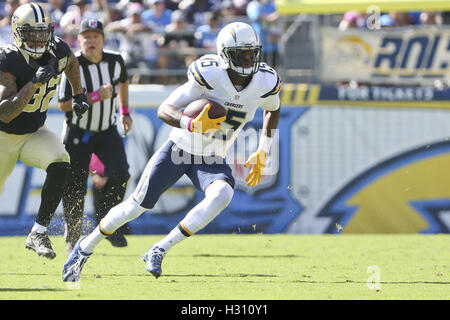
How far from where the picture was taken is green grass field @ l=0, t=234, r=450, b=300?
502 cm

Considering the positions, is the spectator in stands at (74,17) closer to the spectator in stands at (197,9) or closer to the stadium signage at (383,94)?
the spectator in stands at (197,9)

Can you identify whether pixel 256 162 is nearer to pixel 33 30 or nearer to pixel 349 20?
pixel 33 30

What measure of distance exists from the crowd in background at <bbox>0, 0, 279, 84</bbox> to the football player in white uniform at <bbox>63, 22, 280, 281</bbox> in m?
3.60

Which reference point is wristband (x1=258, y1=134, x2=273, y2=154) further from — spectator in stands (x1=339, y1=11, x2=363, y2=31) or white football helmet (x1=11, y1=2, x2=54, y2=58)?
spectator in stands (x1=339, y1=11, x2=363, y2=31)

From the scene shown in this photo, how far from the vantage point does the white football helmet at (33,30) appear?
5.68m

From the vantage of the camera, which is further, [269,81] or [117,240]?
[117,240]

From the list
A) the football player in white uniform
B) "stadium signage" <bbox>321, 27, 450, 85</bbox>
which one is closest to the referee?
the football player in white uniform

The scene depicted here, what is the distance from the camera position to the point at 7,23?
10.1 metres

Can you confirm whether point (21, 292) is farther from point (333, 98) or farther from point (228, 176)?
point (333, 98)

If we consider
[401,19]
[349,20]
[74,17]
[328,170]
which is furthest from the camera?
[74,17]

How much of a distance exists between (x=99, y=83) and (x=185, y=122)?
90.2 inches

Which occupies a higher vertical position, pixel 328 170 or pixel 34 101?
pixel 34 101

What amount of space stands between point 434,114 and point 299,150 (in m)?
1.43

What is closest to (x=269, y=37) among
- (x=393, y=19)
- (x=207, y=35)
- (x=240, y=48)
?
(x=207, y=35)
